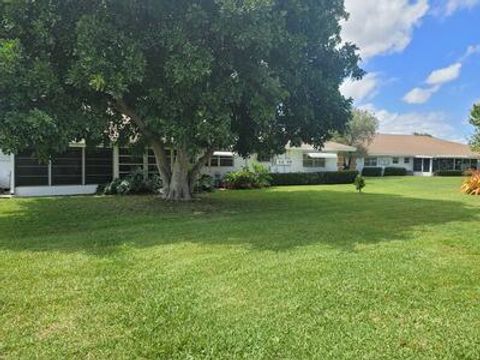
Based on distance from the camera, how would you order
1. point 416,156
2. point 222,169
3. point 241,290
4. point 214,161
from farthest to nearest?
point 416,156 < point 222,169 < point 214,161 < point 241,290

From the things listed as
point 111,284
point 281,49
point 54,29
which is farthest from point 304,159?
point 111,284

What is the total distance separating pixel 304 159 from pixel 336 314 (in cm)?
3364

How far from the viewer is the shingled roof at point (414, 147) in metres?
55.1

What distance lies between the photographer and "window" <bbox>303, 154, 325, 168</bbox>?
127 ft

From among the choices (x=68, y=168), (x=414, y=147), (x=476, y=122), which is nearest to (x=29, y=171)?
(x=68, y=168)

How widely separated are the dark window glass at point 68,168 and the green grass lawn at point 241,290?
11.2 m

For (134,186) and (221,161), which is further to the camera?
(221,161)

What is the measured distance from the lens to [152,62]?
13883mm

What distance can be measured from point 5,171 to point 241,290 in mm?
19870

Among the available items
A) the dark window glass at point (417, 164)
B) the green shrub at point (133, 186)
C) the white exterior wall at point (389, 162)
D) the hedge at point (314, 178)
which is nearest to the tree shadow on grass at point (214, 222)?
the green shrub at point (133, 186)

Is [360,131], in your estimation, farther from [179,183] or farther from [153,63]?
[153,63]

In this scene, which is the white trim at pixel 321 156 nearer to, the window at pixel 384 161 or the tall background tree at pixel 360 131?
the tall background tree at pixel 360 131

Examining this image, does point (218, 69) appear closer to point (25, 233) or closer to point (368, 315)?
point (25, 233)

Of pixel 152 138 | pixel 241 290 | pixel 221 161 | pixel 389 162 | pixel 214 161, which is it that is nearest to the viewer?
pixel 241 290
